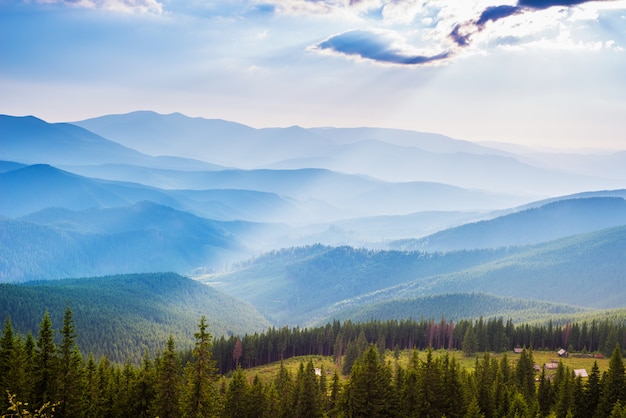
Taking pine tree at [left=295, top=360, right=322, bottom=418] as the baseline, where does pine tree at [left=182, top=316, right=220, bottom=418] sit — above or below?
above

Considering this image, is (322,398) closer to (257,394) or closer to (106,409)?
(257,394)

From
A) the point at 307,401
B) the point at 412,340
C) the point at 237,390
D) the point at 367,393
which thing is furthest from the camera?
the point at 412,340

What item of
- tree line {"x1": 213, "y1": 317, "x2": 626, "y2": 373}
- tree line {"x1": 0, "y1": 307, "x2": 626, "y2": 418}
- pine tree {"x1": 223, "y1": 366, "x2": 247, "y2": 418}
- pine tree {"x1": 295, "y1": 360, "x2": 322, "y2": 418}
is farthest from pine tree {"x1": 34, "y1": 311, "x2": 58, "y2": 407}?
tree line {"x1": 213, "y1": 317, "x2": 626, "y2": 373}

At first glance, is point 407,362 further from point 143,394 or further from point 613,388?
point 143,394

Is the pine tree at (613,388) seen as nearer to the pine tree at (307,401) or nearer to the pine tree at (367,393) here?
the pine tree at (367,393)

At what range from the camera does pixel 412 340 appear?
18462 cm

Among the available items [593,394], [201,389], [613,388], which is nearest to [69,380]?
[201,389]

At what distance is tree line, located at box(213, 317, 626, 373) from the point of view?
16175cm

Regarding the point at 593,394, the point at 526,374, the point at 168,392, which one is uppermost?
the point at 168,392

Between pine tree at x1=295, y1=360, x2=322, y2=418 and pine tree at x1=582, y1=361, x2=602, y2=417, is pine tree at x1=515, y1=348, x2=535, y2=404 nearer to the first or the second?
pine tree at x1=582, y1=361, x2=602, y2=417

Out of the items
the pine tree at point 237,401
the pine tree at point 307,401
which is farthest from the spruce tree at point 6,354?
the pine tree at point 307,401

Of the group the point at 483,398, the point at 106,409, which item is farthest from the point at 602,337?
the point at 106,409

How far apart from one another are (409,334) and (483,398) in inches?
4376

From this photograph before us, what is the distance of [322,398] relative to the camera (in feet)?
264
